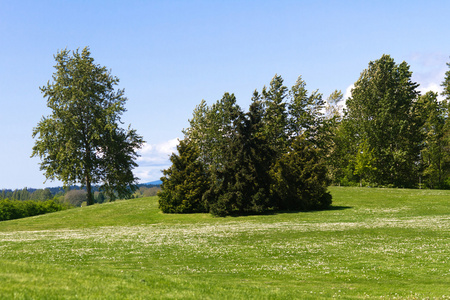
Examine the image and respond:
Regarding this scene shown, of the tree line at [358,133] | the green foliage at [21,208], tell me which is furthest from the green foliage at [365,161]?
the green foliage at [21,208]

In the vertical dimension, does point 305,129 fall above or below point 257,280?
above

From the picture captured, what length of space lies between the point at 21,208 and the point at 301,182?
51354 millimetres

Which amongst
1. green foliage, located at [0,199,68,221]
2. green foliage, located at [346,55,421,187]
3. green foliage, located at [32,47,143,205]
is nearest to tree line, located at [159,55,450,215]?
green foliage, located at [346,55,421,187]

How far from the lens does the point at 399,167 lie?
2997 inches

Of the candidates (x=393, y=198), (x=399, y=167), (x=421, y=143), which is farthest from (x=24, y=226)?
(x=421, y=143)

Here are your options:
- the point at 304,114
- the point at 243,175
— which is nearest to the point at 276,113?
the point at 304,114

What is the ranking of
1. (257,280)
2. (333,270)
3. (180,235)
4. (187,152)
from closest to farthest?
(257,280)
(333,270)
(180,235)
(187,152)

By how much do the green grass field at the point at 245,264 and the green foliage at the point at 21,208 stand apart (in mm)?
43403

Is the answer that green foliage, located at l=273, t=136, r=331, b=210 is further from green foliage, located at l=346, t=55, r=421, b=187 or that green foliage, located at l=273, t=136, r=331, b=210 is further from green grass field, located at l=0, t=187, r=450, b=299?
green foliage, located at l=346, t=55, r=421, b=187

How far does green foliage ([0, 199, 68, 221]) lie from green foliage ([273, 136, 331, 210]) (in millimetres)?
47486

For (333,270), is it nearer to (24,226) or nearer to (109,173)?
(24,226)

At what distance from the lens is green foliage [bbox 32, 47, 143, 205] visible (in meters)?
61.7

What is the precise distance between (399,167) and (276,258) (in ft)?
216

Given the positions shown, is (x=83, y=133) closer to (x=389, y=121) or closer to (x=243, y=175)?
(x=243, y=175)
